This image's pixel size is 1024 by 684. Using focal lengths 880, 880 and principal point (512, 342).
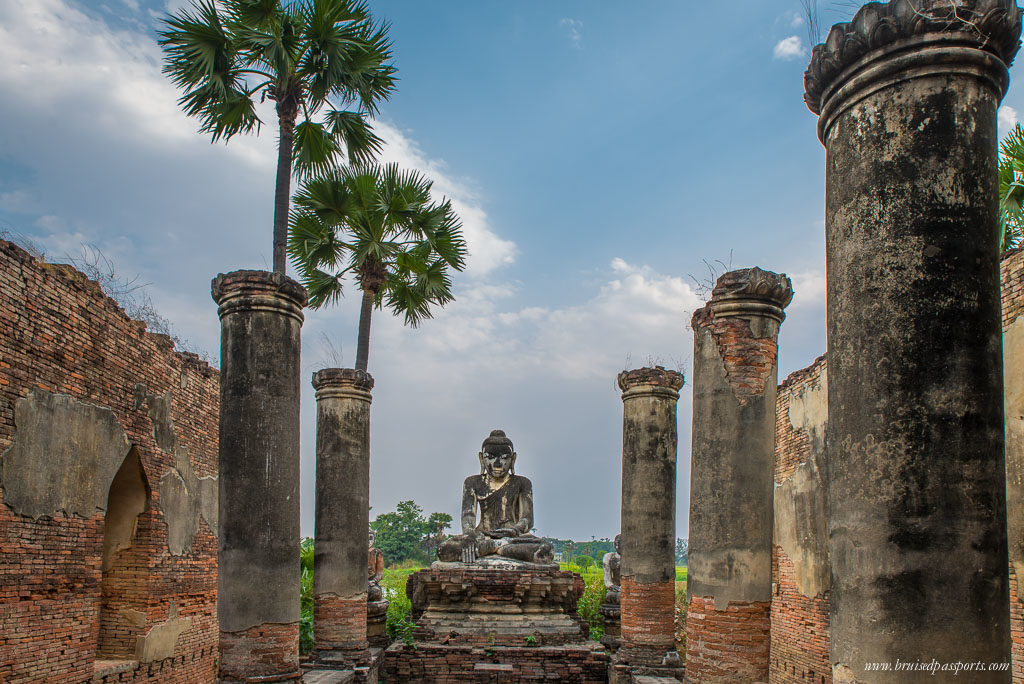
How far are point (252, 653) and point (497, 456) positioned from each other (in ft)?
35.5

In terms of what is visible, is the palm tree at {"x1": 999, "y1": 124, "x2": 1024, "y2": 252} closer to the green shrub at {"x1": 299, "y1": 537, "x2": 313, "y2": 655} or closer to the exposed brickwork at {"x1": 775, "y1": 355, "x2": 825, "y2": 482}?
the exposed brickwork at {"x1": 775, "y1": 355, "x2": 825, "y2": 482}

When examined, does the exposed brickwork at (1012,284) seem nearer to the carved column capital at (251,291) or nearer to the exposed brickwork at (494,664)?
the carved column capital at (251,291)

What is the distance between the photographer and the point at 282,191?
34.2ft

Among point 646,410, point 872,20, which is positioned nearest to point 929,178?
point 872,20

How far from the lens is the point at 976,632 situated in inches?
133

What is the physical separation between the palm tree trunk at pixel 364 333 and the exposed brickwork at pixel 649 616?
5.77 metres

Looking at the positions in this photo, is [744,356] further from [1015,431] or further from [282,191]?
[282,191]

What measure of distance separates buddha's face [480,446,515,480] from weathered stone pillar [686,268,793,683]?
1038 cm

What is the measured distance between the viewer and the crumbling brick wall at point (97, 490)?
7969 mm

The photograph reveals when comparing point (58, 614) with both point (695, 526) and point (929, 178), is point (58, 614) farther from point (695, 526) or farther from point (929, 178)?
point (929, 178)

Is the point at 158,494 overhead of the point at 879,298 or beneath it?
beneath

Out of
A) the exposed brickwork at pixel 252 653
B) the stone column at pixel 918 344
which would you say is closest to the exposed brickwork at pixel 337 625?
the exposed brickwork at pixel 252 653

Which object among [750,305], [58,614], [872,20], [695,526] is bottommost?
[58,614]

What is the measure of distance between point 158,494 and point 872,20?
9.98m
